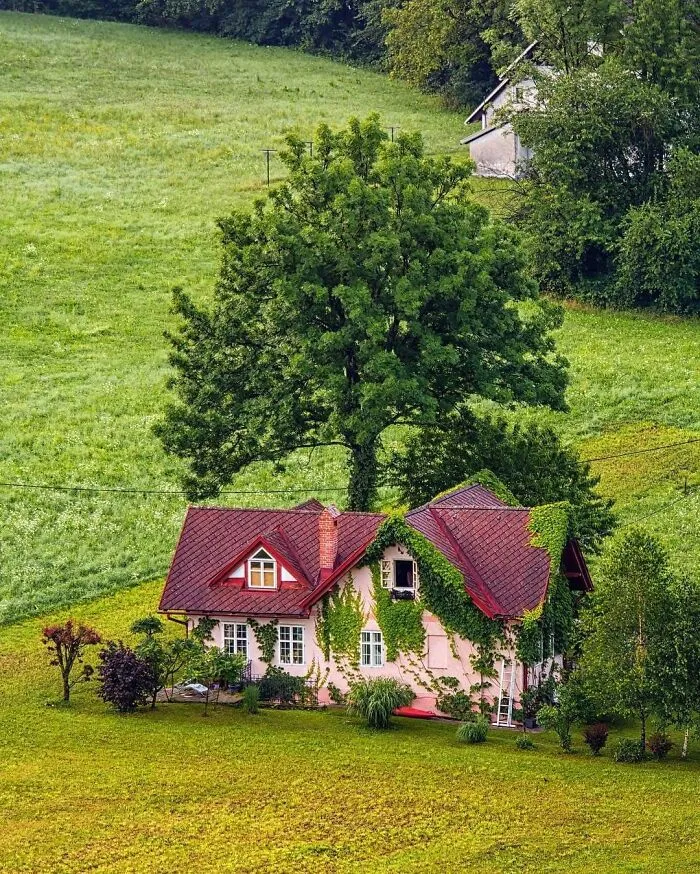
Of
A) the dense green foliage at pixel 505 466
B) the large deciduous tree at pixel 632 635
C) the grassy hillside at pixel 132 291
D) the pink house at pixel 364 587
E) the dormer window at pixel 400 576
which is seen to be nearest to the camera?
the large deciduous tree at pixel 632 635

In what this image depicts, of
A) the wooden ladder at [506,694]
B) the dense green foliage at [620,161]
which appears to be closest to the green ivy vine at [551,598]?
the wooden ladder at [506,694]

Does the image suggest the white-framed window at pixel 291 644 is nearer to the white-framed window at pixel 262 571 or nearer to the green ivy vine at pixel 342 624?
the green ivy vine at pixel 342 624

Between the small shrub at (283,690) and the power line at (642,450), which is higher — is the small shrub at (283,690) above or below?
below

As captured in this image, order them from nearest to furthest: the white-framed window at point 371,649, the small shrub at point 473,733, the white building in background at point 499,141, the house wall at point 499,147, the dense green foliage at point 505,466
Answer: the small shrub at point 473,733 < the white-framed window at point 371,649 < the dense green foliage at point 505,466 < the white building in background at point 499,141 < the house wall at point 499,147

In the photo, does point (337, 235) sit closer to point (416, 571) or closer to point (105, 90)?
point (416, 571)

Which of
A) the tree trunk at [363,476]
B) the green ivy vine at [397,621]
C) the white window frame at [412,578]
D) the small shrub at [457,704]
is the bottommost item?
the small shrub at [457,704]
